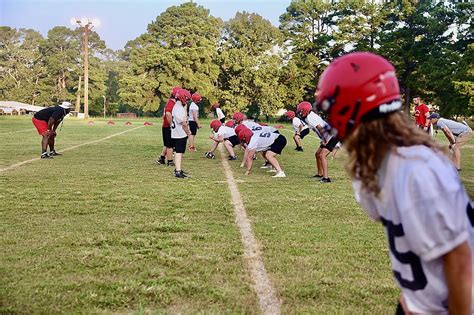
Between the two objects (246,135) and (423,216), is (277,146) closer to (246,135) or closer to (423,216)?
(246,135)

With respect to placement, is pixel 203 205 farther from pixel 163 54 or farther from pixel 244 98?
pixel 163 54

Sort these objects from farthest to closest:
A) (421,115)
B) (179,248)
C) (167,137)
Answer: (421,115) → (167,137) → (179,248)

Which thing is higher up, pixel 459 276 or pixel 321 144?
pixel 459 276

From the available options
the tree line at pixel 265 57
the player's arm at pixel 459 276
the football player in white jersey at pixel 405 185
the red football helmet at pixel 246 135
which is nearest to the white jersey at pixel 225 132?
the red football helmet at pixel 246 135

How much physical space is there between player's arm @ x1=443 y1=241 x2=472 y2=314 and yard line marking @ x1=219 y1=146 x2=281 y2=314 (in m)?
2.16

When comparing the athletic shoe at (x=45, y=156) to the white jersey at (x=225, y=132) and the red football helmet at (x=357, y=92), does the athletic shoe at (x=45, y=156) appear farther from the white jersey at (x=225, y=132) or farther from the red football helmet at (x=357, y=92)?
the red football helmet at (x=357, y=92)

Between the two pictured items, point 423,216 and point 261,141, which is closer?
point 423,216

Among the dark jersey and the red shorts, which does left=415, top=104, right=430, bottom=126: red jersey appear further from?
the red shorts

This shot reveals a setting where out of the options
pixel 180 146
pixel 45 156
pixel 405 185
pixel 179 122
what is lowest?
pixel 45 156

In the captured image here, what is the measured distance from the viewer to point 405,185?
1.40m

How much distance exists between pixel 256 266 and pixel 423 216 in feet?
10.6

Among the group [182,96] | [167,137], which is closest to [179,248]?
[182,96]

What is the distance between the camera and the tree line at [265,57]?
4150cm

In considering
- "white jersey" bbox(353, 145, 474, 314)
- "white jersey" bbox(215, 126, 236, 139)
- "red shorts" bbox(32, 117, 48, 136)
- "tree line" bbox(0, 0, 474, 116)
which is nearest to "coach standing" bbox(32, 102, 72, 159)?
"red shorts" bbox(32, 117, 48, 136)
